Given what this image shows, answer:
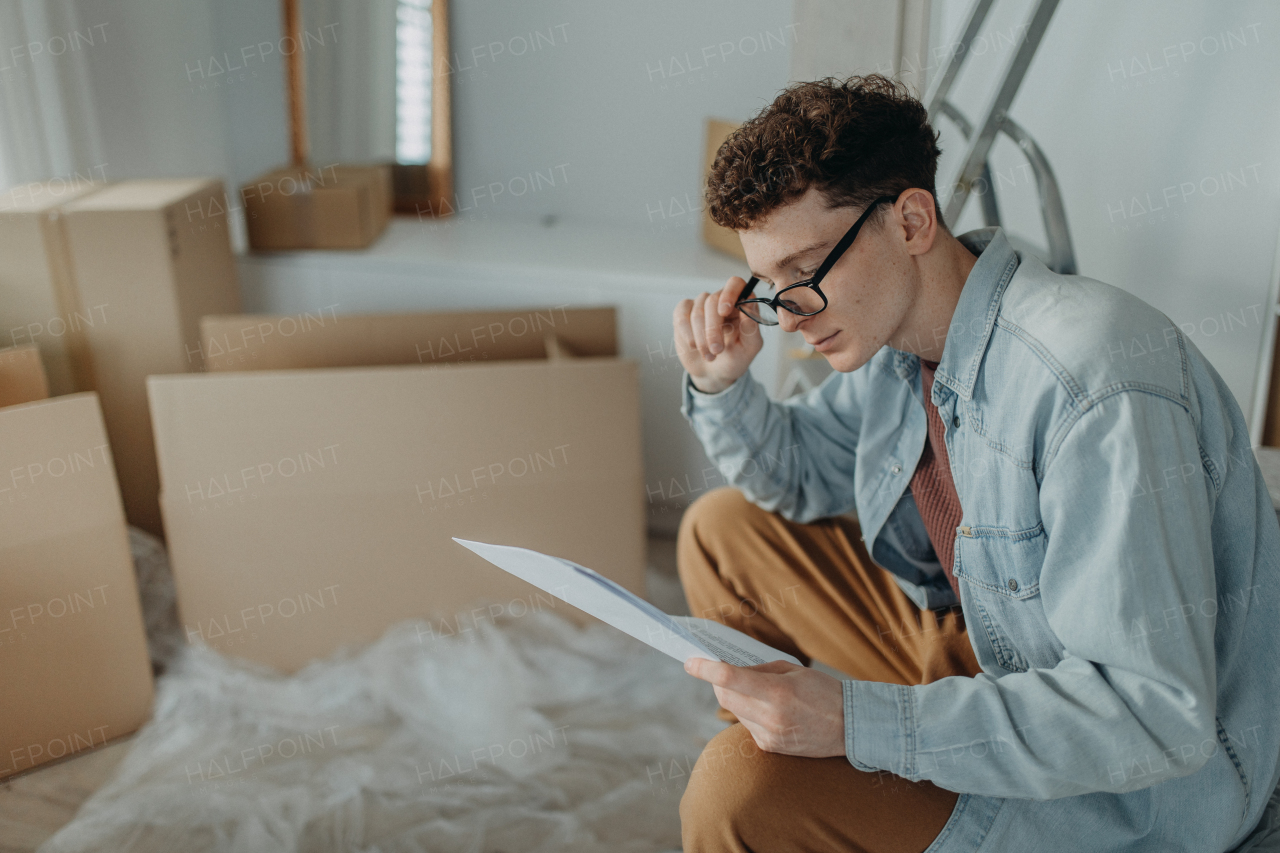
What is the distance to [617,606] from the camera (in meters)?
0.79

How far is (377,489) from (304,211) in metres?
0.80

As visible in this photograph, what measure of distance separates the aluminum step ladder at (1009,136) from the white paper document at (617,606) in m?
0.91

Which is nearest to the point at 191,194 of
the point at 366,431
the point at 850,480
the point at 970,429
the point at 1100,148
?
the point at 366,431

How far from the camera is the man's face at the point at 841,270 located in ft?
2.97

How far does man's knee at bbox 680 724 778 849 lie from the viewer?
Answer: 852 mm

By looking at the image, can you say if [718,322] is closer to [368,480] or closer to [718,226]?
[368,480]

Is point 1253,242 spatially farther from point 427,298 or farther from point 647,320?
point 427,298

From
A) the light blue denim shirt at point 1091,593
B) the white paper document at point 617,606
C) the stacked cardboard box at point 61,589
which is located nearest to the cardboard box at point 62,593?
the stacked cardboard box at point 61,589

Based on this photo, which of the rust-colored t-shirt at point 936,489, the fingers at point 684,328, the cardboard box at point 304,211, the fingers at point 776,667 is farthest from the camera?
the cardboard box at point 304,211

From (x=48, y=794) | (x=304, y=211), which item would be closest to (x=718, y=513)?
(x=48, y=794)

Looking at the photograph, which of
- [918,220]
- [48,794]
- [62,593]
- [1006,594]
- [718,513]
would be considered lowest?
[48,794]

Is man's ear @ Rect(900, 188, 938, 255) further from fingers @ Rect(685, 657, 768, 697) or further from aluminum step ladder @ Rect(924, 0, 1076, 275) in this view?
aluminum step ladder @ Rect(924, 0, 1076, 275)

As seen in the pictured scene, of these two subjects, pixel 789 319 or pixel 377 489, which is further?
Result: pixel 377 489

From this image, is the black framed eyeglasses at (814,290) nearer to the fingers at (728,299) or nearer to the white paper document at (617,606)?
the fingers at (728,299)
